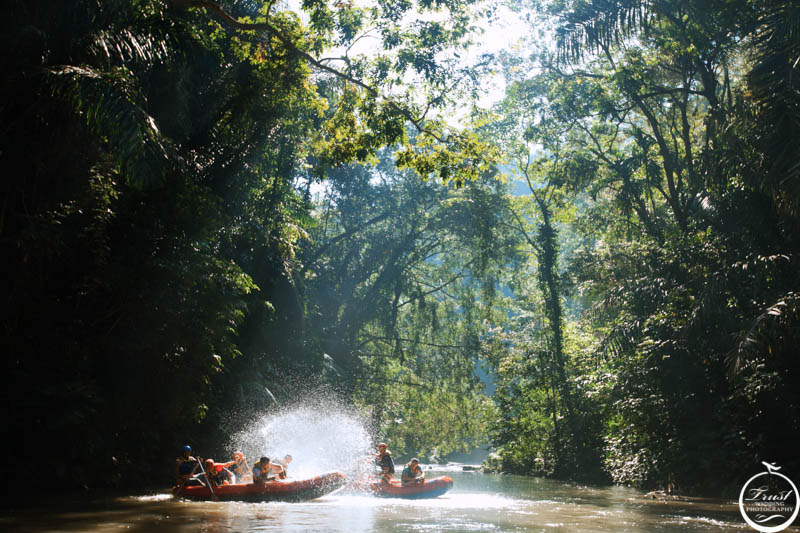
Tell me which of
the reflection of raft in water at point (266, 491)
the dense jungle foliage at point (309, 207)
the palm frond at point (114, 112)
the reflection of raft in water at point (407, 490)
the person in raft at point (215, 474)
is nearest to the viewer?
the palm frond at point (114, 112)

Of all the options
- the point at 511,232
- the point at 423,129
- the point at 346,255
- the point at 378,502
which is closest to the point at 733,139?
the point at 423,129

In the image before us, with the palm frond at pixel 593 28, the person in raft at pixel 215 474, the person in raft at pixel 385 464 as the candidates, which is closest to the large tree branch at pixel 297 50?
the palm frond at pixel 593 28

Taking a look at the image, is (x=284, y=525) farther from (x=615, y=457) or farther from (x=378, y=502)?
(x=615, y=457)

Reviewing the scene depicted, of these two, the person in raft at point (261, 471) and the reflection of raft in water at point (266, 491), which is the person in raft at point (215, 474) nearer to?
the reflection of raft in water at point (266, 491)

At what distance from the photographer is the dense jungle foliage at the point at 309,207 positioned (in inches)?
422

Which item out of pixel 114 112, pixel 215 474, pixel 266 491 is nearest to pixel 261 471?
pixel 266 491

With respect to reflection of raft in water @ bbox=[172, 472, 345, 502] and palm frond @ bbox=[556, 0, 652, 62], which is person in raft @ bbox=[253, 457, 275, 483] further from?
palm frond @ bbox=[556, 0, 652, 62]

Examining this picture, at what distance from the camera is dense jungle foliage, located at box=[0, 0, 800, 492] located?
422 inches

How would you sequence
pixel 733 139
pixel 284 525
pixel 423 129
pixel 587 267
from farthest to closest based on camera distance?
pixel 587 267, pixel 733 139, pixel 423 129, pixel 284 525

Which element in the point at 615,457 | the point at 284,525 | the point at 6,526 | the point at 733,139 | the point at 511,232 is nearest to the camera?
the point at 6,526

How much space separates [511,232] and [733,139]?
18303mm

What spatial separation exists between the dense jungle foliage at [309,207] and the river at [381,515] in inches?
63.3

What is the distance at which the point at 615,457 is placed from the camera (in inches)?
840

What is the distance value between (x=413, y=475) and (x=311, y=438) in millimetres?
9369
